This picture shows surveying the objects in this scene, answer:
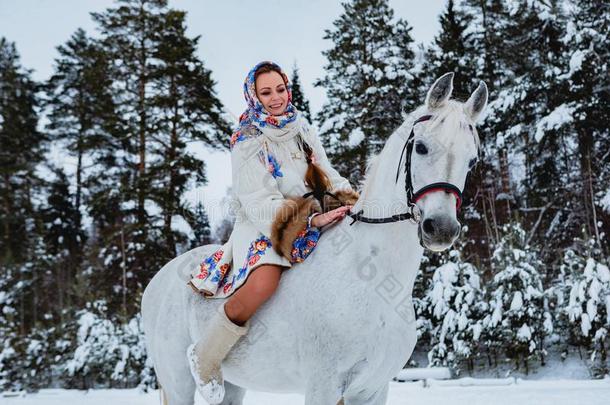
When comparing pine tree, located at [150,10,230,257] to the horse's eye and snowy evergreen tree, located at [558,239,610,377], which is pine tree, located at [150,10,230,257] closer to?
snowy evergreen tree, located at [558,239,610,377]

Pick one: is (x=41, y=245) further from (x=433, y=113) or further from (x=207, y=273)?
(x=433, y=113)

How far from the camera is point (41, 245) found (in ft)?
58.6

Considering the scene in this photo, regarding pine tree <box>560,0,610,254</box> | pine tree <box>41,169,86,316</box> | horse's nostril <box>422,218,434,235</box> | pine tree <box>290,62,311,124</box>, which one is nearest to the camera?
horse's nostril <box>422,218,434,235</box>

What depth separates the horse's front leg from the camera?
213 centimetres

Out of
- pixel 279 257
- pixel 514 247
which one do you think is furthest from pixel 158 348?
pixel 514 247

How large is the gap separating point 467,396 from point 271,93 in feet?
15.7

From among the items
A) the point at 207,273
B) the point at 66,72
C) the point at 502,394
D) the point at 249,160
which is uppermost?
the point at 66,72

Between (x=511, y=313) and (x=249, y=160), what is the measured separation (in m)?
7.01

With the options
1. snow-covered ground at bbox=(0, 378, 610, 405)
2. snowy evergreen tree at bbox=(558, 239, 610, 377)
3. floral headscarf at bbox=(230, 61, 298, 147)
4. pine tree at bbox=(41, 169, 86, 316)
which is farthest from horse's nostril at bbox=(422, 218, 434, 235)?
pine tree at bbox=(41, 169, 86, 316)

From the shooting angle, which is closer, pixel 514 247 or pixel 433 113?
pixel 433 113

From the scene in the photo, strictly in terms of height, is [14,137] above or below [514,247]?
above

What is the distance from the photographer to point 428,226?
167 cm

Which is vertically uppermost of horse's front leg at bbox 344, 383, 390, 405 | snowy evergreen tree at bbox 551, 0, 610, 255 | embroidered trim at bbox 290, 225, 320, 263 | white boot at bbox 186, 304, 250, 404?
snowy evergreen tree at bbox 551, 0, 610, 255

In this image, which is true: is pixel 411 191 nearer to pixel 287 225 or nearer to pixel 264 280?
pixel 287 225
